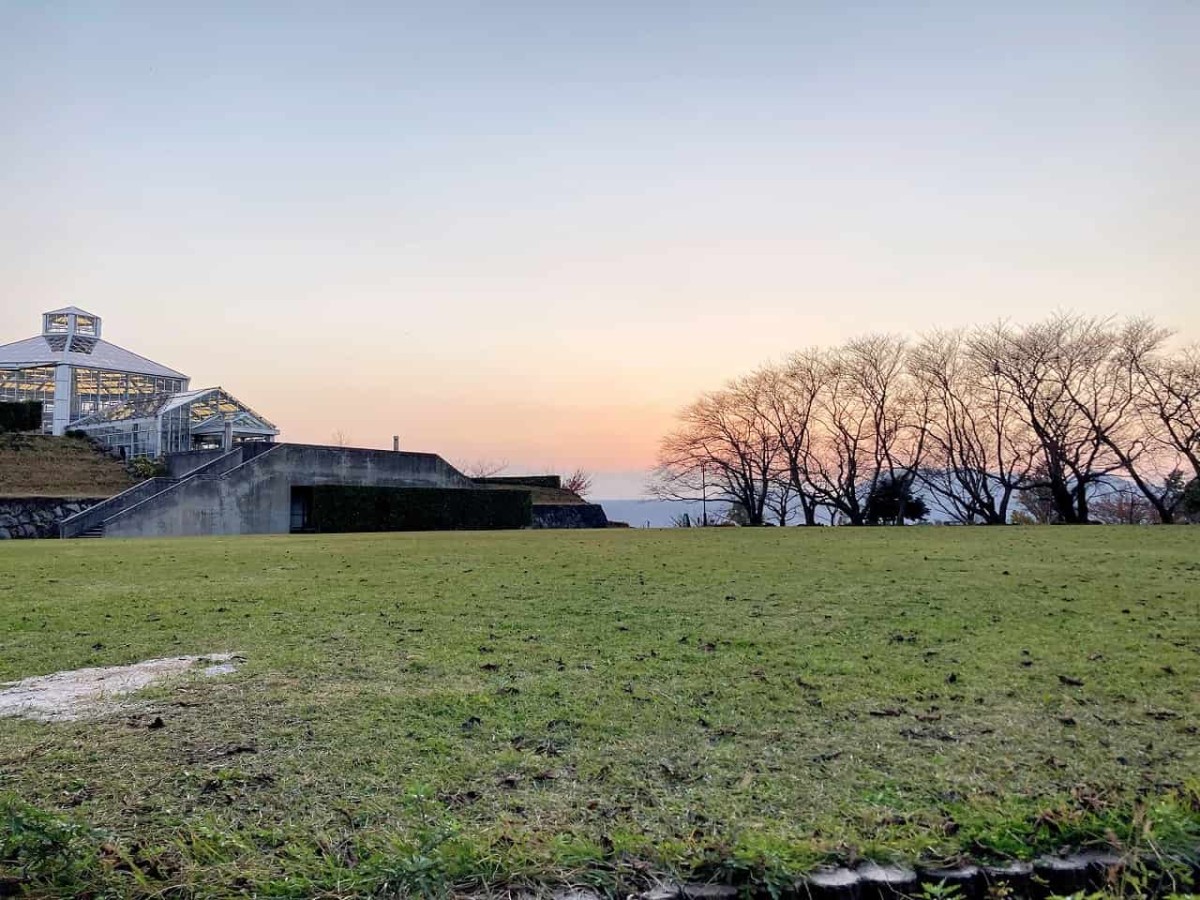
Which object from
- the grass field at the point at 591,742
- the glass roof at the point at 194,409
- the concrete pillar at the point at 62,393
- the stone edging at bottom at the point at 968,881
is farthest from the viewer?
the concrete pillar at the point at 62,393

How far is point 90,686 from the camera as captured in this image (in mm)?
3408

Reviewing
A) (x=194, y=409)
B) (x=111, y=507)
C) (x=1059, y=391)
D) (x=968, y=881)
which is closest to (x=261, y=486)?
(x=111, y=507)

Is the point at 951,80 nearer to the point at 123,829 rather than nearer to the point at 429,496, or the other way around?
the point at 123,829

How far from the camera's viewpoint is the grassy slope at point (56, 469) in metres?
23.5

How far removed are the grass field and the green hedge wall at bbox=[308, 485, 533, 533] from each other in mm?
18153

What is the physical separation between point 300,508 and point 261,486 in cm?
171

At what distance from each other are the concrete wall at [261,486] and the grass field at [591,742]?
57.0 ft

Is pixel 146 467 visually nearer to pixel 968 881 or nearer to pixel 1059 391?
pixel 968 881

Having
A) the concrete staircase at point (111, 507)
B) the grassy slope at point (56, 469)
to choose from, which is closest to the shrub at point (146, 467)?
the grassy slope at point (56, 469)

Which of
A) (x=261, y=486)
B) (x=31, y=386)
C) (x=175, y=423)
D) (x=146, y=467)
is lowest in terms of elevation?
(x=261, y=486)

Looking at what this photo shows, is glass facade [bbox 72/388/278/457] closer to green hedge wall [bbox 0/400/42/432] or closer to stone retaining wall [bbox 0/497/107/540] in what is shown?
green hedge wall [bbox 0/400/42/432]

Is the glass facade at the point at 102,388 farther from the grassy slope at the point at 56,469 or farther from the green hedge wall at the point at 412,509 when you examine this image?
the green hedge wall at the point at 412,509

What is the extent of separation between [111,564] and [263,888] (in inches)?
401

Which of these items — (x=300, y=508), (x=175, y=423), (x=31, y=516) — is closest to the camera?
(x=31, y=516)
